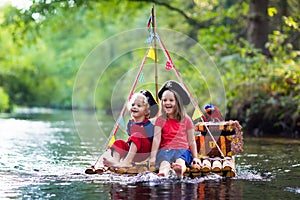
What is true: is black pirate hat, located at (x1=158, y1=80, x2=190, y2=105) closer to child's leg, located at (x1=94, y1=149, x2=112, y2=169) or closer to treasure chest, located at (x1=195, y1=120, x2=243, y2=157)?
treasure chest, located at (x1=195, y1=120, x2=243, y2=157)

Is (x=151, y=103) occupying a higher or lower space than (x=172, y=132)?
higher

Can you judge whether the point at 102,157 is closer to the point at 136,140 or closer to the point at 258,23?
the point at 136,140

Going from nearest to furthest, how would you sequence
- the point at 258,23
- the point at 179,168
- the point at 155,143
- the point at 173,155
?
the point at 179,168 → the point at 173,155 → the point at 155,143 → the point at 258,23

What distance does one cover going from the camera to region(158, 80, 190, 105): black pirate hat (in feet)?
28.5

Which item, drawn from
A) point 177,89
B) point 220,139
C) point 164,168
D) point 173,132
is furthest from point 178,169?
point 220,139

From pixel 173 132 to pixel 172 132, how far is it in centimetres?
1

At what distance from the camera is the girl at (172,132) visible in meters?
8.35

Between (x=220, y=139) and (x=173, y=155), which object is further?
(x=220, y=139)

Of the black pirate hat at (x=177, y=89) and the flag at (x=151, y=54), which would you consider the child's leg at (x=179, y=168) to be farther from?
the flag at (x=151, y=54)

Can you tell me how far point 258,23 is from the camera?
19891 millimetres

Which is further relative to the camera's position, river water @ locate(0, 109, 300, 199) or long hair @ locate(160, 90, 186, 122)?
long hair @ locate(160, 90, 186, 122)

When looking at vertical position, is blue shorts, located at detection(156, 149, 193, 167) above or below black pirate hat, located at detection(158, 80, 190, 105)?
below

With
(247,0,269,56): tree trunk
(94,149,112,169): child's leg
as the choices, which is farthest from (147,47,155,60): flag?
(247,0,269,56): tree trunk

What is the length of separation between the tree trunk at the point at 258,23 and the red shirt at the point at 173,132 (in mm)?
11767
